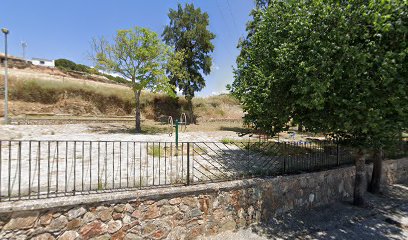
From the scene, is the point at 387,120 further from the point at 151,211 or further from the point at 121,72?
the point at 121,72

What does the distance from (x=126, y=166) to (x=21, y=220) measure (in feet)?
9.95

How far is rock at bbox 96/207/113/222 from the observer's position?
4.15m

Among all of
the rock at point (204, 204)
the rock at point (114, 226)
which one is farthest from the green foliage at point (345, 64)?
the rock at point (114, 226)

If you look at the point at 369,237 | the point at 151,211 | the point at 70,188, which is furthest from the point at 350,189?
the point at 70,188

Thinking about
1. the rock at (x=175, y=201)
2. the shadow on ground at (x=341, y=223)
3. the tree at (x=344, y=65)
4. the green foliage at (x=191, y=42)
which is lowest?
the shadow on ground at (x=341, y=223)

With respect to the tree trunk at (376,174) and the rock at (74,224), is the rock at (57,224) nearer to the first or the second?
the rock at (74,224)

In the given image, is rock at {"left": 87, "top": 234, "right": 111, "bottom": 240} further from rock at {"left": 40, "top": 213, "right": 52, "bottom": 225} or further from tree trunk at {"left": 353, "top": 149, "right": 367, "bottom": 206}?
tree trunk at {"left": 353, "top": 149, "right": 367, "bottom": 206}

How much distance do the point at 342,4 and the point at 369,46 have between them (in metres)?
1.55

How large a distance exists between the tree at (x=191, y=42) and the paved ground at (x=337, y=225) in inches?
760

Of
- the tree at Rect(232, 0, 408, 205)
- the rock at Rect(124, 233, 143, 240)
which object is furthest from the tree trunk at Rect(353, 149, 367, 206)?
the rock at Rect(124, 233, 143, 240)

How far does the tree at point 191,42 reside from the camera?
79.0 ft

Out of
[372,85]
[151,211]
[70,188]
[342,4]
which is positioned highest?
[342,4]

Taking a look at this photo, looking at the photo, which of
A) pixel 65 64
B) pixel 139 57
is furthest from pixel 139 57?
pixel 65 64

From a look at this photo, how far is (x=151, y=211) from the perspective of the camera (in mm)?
4664
